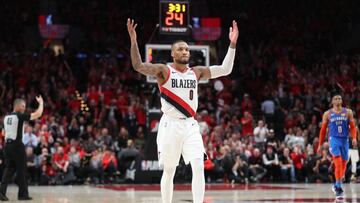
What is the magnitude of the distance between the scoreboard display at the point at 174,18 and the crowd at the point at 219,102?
6.62 ft

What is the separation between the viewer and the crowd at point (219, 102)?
21500 millimetres

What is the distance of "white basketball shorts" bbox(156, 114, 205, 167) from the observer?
9.36 m

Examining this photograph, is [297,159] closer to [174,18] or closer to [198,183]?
[174,18]

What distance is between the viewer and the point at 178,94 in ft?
31.0

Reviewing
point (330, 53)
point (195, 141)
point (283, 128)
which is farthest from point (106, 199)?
point (330, 53)

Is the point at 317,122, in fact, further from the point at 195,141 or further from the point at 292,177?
the point at 195,141

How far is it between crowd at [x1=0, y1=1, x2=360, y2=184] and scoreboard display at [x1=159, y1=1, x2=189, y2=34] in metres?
2.02

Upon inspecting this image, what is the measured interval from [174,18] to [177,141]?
927 cm

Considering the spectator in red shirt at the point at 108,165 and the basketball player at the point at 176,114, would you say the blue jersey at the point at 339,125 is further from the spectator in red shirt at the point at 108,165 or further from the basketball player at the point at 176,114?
the spectator in red shirt at the point at 108,165

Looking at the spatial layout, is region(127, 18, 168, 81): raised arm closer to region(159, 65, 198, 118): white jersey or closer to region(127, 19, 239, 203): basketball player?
region(127, 19, 239, 203): basketball player

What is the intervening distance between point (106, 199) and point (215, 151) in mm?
8378

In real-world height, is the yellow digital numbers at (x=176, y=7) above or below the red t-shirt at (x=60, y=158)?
above

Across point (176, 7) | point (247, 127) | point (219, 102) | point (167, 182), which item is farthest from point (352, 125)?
point (219, 102)

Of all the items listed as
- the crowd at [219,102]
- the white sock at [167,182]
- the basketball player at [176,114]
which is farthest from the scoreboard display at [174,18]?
the white sock at [167,182]
